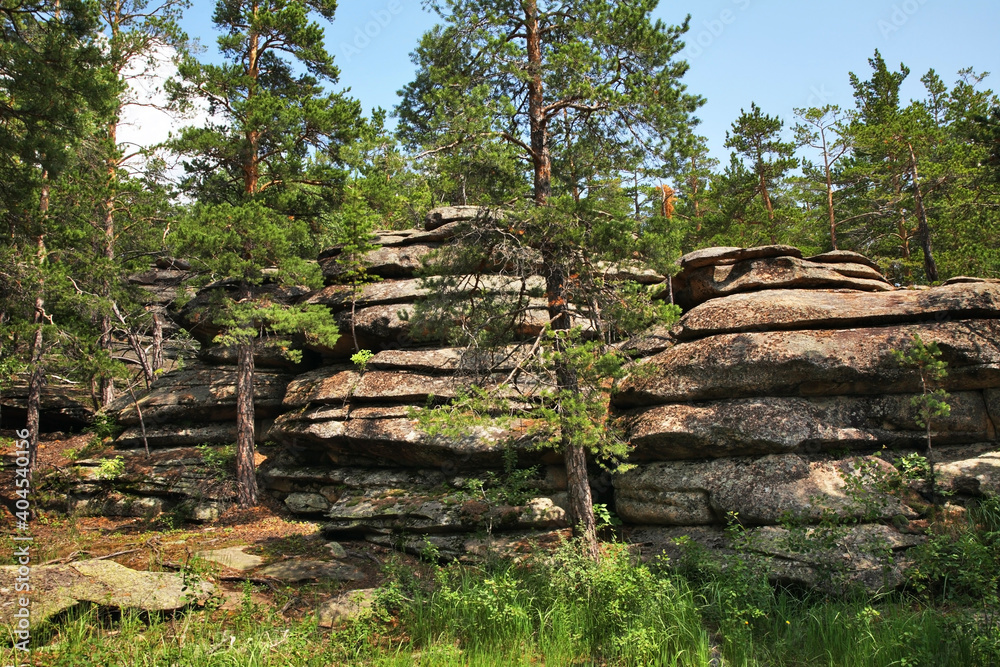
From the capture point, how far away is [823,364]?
10.7m

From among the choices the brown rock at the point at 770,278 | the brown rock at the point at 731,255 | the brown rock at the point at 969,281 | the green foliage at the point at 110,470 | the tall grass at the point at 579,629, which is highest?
the brown rock at the point at 731,255

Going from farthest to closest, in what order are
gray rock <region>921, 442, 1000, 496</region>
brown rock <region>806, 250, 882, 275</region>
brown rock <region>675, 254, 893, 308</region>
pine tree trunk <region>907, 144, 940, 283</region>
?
pine tree trunk <region>907, 144, 940, 283</region> → brown rock <region>806, 250, 882, 275</region> → brown rock <region>675, 254, 893, 308</region> → gray rock <region>921, 442, 1000, 496</region>

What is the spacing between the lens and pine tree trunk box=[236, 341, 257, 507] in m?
14.1

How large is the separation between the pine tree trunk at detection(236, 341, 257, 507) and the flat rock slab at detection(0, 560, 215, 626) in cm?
561

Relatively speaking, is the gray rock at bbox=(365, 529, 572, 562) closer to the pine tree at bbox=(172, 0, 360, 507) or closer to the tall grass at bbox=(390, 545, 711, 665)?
the tall grass at bbox=(390, 545, 711, 665)

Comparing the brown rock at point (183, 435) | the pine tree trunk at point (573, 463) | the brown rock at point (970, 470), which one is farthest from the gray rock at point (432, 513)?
the brown rock at point (970, 470)

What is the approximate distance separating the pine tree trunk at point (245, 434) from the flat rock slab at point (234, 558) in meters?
2.88

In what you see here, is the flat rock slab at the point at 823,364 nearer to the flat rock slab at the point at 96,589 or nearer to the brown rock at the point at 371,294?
the brown rock at the point at 371,294

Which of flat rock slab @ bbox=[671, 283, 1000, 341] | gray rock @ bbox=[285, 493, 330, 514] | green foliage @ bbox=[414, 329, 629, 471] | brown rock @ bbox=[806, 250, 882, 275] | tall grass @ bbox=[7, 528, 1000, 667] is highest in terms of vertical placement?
brown rock @ bbox=[806, 250, 882, 275]

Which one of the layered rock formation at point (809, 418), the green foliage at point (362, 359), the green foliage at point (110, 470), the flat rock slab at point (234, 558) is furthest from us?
the green foliage at point (110, 470)

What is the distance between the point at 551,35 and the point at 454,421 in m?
8.33

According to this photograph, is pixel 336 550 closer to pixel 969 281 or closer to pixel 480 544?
pixel 480 544

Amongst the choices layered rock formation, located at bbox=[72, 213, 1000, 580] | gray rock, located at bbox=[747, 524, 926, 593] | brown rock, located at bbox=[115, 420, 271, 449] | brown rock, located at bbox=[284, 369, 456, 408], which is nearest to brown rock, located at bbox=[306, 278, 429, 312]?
layered rock formation, located at bbox=[72, 213, 1000, 580]

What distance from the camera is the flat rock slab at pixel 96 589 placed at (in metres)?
6.83
